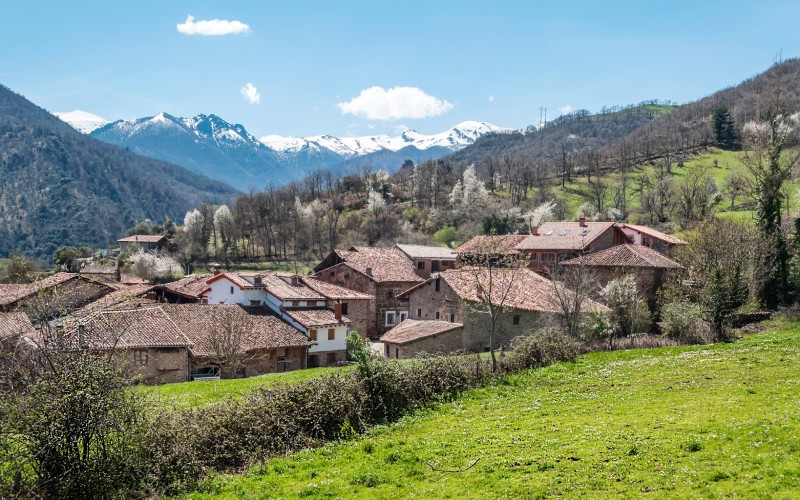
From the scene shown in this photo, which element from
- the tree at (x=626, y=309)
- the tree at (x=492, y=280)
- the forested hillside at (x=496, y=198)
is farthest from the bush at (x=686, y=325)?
the forested hillside at (x=496, y=198)

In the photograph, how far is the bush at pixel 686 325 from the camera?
30906 millimetres

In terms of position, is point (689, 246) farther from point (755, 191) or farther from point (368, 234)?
point (368, 234)

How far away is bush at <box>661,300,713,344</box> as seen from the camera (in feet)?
101

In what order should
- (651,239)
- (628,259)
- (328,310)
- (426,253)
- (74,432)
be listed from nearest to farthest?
(74,432)
(628,259)
(328,310)
(651,239)
(426,253)

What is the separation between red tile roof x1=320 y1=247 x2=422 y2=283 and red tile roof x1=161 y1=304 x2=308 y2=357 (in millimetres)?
19215

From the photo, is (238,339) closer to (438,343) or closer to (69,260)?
(438,343)

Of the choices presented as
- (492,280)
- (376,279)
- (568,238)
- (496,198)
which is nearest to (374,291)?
(376,279)

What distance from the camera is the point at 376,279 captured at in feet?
218

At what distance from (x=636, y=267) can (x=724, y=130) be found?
4885 inches

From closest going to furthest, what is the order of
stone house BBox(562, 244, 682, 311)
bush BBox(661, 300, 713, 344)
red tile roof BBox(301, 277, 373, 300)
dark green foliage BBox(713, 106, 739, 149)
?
bush BBox(661, 300, 713, 344)
stone house BBox(562, 244, 682, 311)
red tile roof BBox(301, 277, 373, 300)
dark green foliage BBox(713, 106, 739, 149)

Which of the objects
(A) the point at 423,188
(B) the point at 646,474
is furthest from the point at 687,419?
(A) the point at 423,188

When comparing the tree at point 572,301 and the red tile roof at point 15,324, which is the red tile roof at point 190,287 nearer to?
the red tile roof at point 15,324

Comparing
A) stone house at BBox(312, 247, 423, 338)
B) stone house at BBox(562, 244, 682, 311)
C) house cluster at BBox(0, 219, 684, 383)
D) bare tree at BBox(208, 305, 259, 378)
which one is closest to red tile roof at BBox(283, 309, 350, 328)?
house cluster at BBox(0, 219, 684, 383)

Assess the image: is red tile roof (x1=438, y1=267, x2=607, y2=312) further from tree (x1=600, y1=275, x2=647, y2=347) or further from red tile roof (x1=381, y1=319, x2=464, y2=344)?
red tile roof (x1=381, y1=319, x2=464, y2=344)
